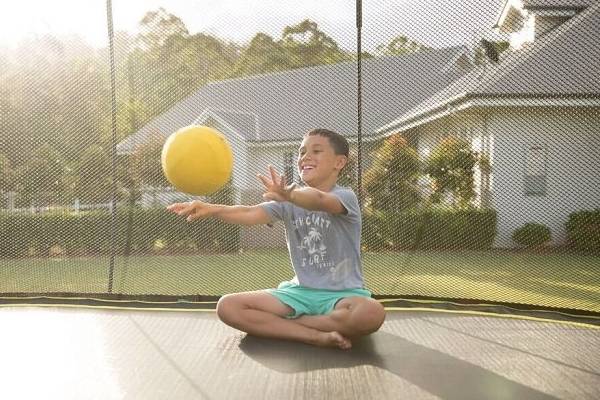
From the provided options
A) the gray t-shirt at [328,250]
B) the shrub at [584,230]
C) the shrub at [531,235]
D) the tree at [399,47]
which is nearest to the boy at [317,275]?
the gray t-shirt at [328,250]

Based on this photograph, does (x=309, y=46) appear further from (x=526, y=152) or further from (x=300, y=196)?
(x=526, y=152)

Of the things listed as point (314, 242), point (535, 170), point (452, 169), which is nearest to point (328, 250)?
point (314, 242)

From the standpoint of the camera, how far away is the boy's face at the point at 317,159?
2.44 metres

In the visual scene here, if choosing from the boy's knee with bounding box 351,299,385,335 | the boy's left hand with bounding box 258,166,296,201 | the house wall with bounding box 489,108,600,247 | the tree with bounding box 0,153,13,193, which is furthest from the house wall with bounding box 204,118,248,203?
the boy's left hand with bounding box 258,166,296,201

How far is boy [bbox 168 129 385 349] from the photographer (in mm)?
2307

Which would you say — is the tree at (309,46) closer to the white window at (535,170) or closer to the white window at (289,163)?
the white window at (289,163)

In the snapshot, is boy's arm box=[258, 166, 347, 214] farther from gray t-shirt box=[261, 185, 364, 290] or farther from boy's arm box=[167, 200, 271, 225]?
boy's arm box=[167, 200, 271, 225]

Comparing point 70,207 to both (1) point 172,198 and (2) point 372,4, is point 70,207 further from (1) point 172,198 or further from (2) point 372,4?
(2) point 372,4

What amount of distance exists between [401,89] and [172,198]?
7.53 ft

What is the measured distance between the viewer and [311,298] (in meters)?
2.45

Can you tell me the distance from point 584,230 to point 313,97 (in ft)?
7.79

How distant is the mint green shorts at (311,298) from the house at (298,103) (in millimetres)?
1798

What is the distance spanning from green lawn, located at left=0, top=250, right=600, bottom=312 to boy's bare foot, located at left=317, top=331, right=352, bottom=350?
1.61 meters

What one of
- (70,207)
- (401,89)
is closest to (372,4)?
(401,89)
